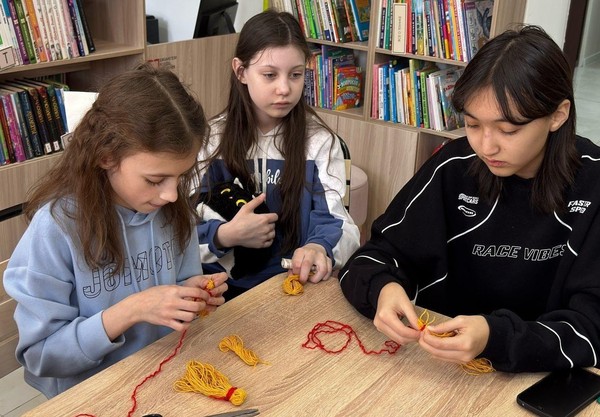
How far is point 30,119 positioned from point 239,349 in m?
2.01

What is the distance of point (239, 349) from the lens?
1.29 metres

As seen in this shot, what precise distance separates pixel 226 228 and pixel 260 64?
0.46 meters

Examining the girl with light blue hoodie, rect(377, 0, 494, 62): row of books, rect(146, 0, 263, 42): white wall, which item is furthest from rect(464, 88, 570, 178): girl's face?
rect(146, 0, 263, 42): white wall

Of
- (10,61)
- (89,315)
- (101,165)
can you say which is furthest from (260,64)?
(10,61)

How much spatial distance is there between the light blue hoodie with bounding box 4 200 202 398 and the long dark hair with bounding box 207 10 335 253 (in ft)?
1.73

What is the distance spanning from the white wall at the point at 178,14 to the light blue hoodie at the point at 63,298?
2.51 meters

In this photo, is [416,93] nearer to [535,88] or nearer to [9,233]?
[9,233]

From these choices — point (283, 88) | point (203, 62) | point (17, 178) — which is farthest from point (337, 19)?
point (283, 88)

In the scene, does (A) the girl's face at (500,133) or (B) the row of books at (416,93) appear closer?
(A) the girl's face at (500,133)

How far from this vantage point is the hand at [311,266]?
1583 millimetres

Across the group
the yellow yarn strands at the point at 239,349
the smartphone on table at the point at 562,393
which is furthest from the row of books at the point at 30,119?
the smartphone on table at the point at 562,393

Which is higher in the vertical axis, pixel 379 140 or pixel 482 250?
pixel 482 250

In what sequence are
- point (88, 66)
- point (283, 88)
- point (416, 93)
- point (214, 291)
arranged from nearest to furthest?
point (214, 291) < point (283, 88) < point (88, 66) < point (416, 93)

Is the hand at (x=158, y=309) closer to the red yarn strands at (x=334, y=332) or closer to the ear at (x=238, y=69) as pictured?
the red yarn strands at (x=334, y=332)
